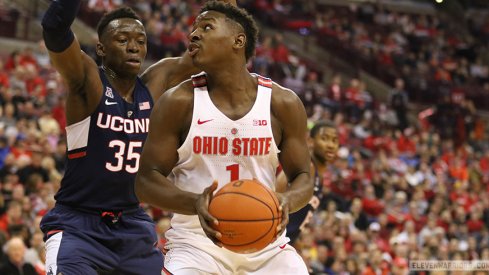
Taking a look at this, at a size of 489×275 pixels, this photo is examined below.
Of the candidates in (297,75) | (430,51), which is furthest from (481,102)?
(297,75)

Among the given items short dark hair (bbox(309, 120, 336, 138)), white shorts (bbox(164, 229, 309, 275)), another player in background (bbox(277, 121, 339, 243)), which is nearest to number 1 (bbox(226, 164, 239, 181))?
white shorts (bbox(164, 229, 309, 275))

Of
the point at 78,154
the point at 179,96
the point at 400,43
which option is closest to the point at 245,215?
the point at 179,96

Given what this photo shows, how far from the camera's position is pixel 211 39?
4629mm

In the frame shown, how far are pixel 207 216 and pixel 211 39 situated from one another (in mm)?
1047

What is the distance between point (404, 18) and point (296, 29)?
4.76 metres

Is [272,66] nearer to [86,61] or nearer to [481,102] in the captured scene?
[481,102]

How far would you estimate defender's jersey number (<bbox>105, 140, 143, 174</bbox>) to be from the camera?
531 cm

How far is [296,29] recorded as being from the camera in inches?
980

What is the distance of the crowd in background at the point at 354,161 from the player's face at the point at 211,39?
16.4 feet

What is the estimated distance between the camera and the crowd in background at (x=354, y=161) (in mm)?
11164

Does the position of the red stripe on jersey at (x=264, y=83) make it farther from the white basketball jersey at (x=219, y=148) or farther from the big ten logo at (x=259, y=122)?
the big ten logo at (x=259, y=122)

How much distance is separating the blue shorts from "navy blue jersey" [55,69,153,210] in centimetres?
8

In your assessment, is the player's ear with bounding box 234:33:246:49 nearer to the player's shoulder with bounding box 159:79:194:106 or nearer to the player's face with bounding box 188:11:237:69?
the player's face with bounding box 188:11:237:69

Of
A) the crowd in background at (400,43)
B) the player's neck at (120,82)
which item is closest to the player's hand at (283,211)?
the player's neck at (120,82)
